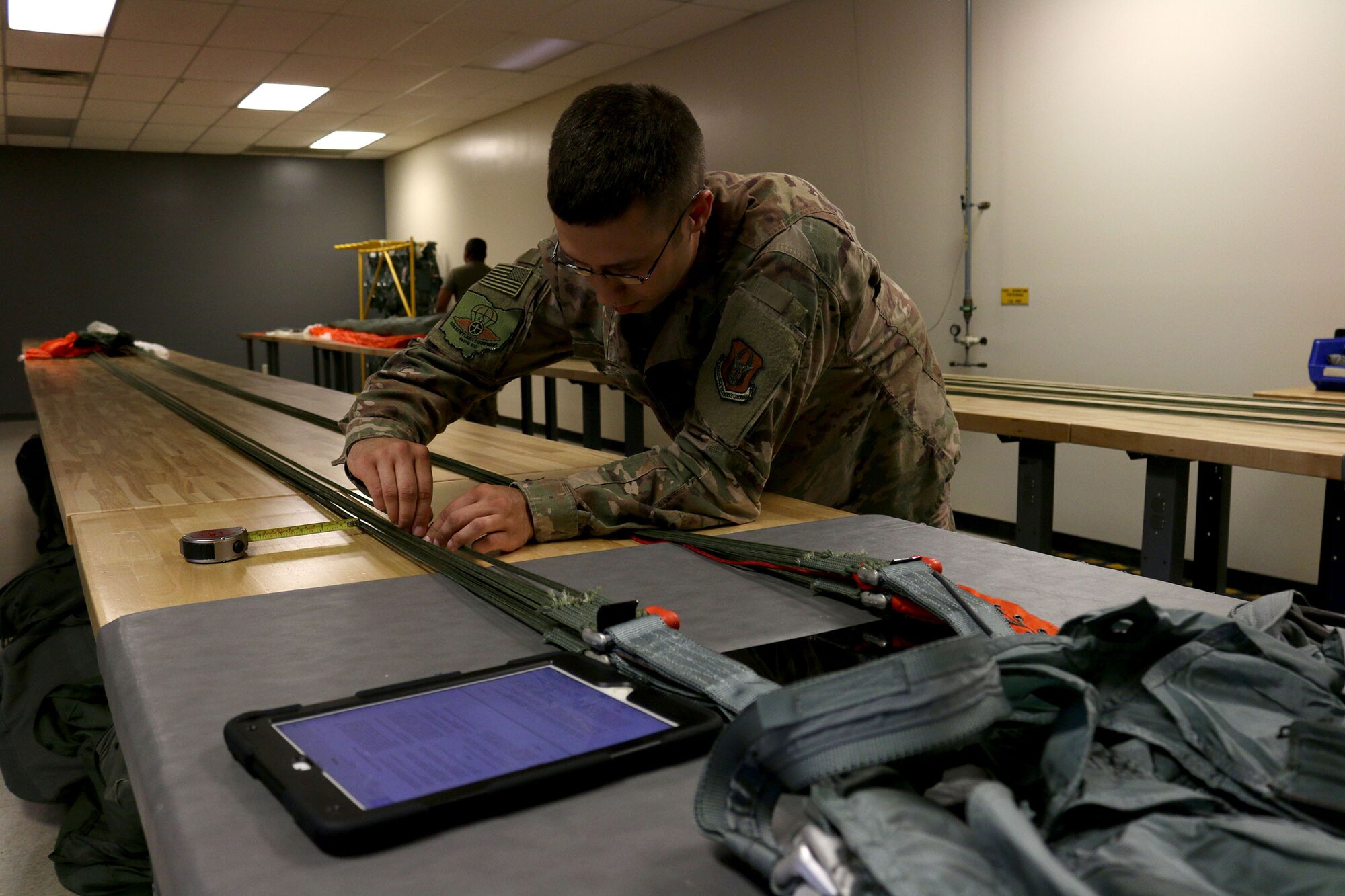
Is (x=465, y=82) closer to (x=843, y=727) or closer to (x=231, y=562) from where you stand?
(x=231, y=562)

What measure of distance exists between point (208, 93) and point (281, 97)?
1.70 ft

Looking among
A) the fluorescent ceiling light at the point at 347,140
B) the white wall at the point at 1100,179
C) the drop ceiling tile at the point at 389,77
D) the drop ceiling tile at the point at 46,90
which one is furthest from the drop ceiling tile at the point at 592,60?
the drop ceiling tile at the point at 46,90

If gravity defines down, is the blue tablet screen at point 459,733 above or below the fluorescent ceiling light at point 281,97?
below

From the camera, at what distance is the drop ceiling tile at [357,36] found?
225 inches

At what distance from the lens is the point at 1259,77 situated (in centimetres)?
342

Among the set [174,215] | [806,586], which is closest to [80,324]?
[174,215]

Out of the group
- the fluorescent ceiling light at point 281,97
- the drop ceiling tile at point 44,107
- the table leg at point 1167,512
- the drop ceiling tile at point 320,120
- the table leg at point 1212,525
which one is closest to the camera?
the table leg at point 1167,512

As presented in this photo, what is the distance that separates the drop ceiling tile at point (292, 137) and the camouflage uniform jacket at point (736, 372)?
868cm

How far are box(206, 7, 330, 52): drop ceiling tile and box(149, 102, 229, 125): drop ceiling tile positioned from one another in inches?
86.8

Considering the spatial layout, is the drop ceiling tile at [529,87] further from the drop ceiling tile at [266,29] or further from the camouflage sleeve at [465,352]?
the camouflage sleeve at [465,352]

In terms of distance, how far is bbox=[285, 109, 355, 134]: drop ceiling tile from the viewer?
27.8 feet

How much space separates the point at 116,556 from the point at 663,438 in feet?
19.4

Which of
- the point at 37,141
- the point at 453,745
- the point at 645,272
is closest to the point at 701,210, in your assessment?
the point at 645,272

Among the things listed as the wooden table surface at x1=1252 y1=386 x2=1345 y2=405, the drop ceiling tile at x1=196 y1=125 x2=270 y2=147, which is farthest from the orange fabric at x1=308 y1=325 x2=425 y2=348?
the wooden table surface at x1=1252 y1=386 x2=1345 y2=405
